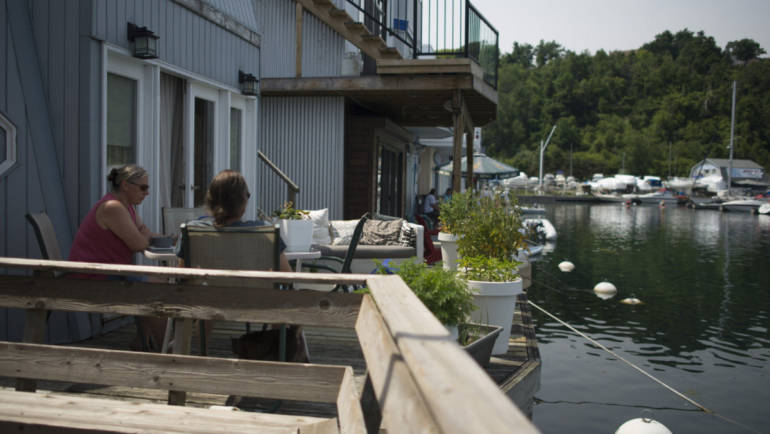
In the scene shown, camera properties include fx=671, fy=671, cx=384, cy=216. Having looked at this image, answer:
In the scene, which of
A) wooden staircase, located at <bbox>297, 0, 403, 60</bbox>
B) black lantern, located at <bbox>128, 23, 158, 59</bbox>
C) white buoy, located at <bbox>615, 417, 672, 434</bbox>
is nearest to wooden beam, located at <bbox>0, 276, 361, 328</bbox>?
black lantern, located at <bbox>128, 23, 158, 59</bbox>

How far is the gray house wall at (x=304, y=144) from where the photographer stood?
10.6 metres

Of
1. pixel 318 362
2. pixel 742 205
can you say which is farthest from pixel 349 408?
pixel 742 205

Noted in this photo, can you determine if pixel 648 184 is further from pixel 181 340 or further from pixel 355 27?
pixel 181 340

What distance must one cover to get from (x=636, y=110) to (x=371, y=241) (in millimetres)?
93417

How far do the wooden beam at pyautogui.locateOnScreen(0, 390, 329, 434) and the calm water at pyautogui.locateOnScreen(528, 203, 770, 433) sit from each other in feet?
14.2

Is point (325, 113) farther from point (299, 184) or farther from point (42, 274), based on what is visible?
point (42, 274)

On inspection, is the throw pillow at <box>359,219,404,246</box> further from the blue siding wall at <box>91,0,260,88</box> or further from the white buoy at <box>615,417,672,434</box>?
the white buoy at <box>615,417,672,434</box>

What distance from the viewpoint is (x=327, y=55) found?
12.1m

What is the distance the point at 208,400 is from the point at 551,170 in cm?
8483

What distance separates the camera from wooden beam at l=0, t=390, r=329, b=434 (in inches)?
79.9

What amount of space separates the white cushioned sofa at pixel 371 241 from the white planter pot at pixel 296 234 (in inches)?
96.6

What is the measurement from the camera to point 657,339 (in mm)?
9922

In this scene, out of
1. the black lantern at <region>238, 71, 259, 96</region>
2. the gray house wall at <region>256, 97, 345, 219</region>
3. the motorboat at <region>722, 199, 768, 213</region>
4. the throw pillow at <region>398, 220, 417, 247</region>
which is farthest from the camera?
the motorboat at <region>722, 199, 768, 213</region>

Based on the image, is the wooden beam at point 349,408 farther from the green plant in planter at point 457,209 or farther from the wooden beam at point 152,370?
the green plant in planter at point 457,209
